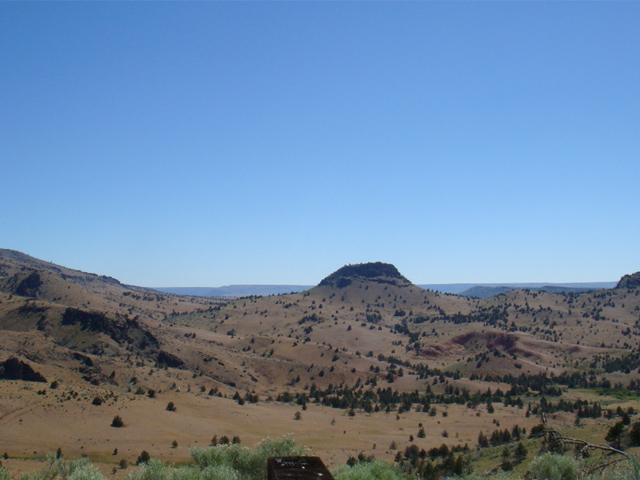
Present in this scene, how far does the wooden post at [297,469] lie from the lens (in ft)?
26.7

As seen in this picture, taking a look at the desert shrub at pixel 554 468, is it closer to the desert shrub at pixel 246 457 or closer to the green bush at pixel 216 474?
the desert shrub at pixel 246 457

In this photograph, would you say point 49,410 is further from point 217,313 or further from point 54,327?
point 217,313

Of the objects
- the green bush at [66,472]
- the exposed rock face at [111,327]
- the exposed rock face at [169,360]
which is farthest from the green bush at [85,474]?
the exposed rock face at [111,327]

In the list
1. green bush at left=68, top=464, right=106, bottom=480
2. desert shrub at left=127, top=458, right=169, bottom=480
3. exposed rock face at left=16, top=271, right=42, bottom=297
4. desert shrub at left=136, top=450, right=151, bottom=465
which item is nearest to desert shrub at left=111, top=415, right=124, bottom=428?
desert shrub at left=136, top=450, right=151, bottom=465

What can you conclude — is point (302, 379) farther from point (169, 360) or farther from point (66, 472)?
point (66, 472)

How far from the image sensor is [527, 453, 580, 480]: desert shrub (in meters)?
27.4

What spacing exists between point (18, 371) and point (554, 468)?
2935 inches

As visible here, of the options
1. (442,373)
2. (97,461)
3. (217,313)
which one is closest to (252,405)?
(97,461)

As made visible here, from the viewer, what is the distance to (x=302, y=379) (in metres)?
110

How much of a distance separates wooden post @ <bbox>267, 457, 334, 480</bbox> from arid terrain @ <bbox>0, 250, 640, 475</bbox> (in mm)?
39375

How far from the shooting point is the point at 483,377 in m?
118

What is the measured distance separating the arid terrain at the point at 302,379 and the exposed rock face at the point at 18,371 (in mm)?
213

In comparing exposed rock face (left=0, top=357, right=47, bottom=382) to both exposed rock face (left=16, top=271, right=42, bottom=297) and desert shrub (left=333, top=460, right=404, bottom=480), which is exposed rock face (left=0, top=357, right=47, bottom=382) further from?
exposed rock face (left=16, top=271, right=42, bottom=297)

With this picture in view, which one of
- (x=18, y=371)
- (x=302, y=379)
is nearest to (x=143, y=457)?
(x=18, y=371)
